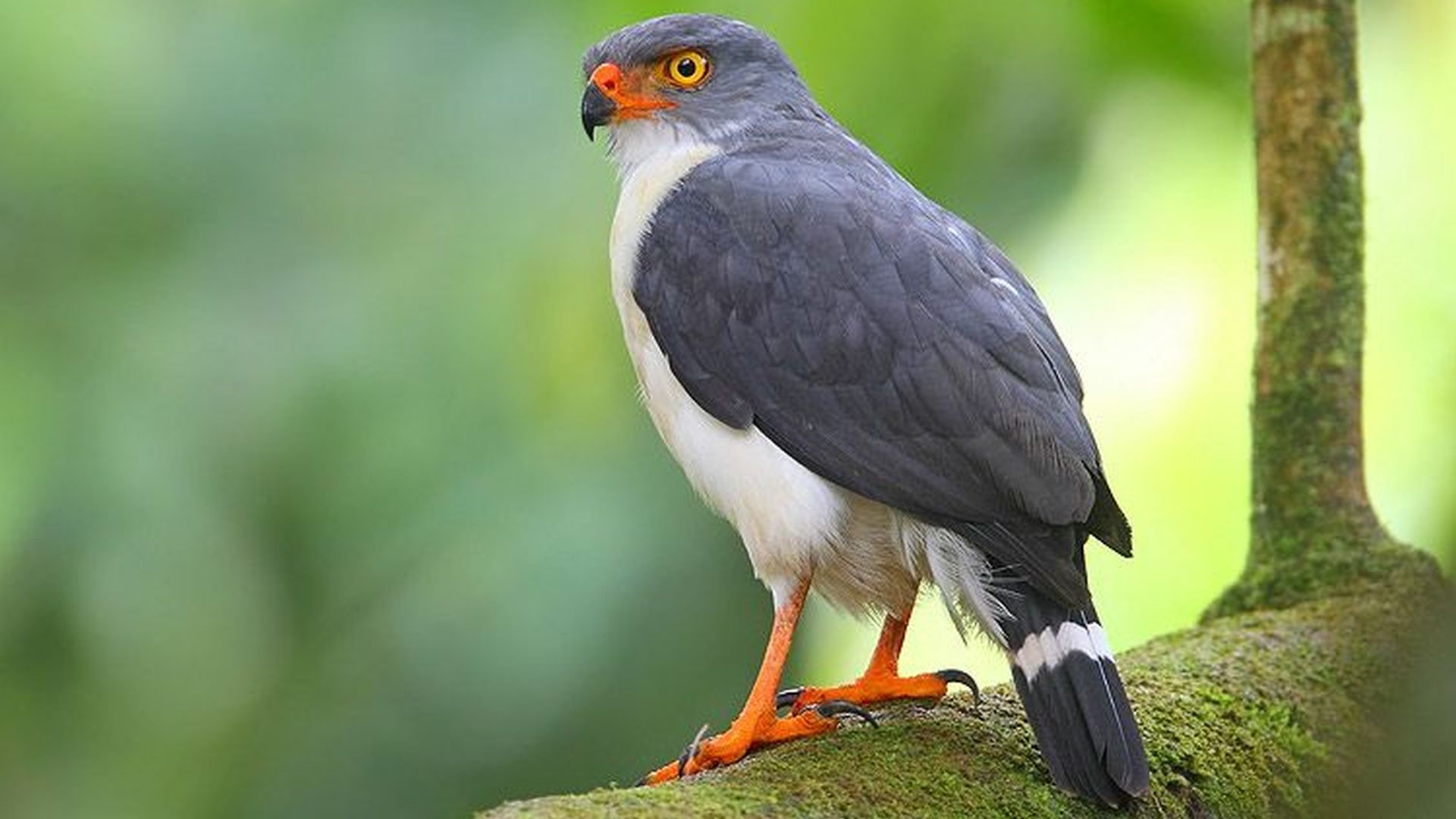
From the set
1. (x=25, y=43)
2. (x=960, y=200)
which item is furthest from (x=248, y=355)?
(x=960, y=200)

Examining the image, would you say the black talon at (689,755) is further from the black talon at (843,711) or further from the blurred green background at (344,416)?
A: the blurred green background at (344,416)

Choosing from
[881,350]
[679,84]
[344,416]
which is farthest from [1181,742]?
[344,416]

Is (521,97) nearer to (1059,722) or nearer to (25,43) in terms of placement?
(25,43)

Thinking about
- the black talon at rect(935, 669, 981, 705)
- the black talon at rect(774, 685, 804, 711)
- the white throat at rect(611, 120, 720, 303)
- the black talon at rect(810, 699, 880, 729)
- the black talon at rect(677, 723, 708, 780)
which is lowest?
the black talon at rect(677, 723, 708, 780)

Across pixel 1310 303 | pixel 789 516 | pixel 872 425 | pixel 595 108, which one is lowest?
pixel 789 516

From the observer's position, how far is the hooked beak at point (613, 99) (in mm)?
3861

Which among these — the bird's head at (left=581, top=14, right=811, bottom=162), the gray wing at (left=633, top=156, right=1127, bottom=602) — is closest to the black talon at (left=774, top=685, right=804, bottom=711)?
the gray wing at (left=633, top=156, right=1127, bottom=602)

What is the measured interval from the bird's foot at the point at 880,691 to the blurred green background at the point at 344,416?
2.35 metres

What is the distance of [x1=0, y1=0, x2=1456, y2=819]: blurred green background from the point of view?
6.63m

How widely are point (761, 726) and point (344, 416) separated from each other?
14.2 feet

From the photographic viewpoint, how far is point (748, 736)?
119 inches

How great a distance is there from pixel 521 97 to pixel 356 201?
3.36 ft

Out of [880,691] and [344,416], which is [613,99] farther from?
[344,416]

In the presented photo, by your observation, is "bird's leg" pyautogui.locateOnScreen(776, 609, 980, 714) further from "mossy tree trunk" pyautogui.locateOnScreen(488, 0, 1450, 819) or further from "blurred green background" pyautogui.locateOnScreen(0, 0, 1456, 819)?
"blurred green background" pyautogui.locateOnScreen(0, 0, 1456, 819)
